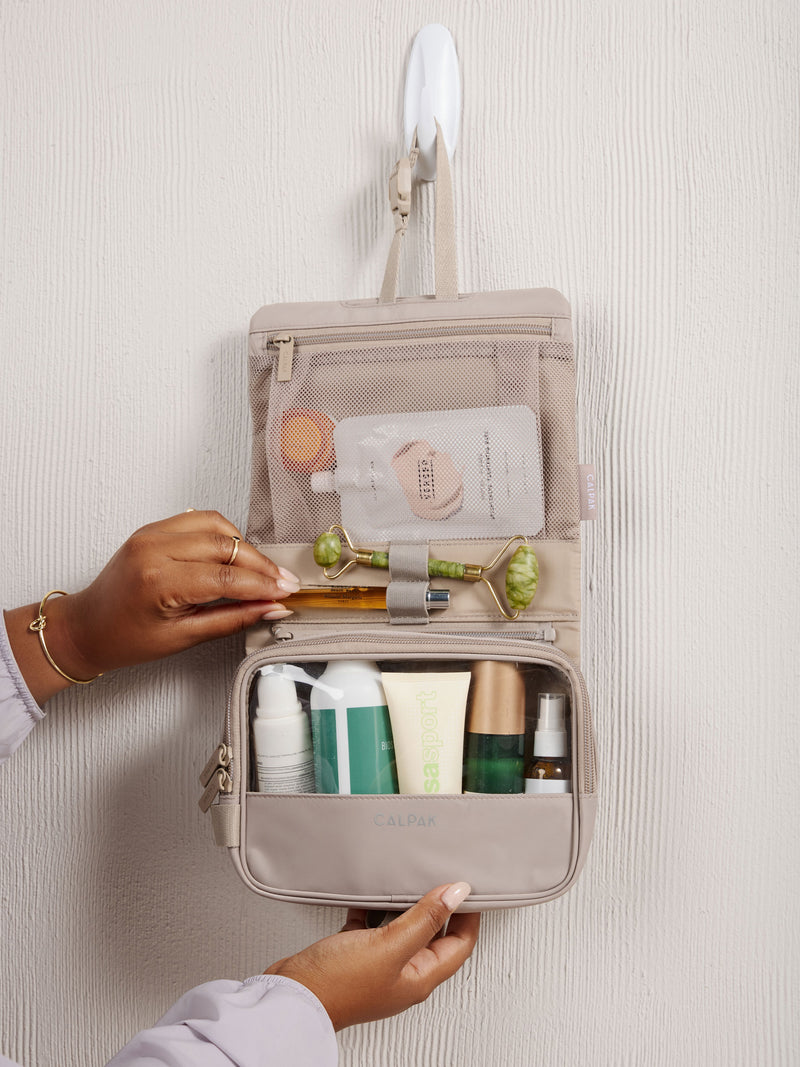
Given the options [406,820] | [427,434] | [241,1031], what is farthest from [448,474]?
[241,1031]

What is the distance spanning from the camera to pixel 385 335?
1.89 feet

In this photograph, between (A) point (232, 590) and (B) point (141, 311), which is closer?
(A) point (232, 590)

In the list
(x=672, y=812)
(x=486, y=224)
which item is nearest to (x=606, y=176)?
(x=486, y=224)

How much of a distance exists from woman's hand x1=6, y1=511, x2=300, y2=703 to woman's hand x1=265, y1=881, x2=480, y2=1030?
0.73ft

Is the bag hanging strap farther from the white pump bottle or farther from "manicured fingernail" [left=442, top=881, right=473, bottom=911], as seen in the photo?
"manicured fingernail" [left=442, top=881, right=473, bottom=911]

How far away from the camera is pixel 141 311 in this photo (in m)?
0.68

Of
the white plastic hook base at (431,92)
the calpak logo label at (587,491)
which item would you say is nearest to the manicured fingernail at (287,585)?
the calpak logo label at (587,491)

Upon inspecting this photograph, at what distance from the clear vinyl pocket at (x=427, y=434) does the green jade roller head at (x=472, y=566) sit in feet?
0.04

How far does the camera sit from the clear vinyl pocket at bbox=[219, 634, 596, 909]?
0.51 meters

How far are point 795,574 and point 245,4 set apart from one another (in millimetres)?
671

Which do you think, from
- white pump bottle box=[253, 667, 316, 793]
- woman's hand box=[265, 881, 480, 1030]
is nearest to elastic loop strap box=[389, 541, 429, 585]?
white pump bottle box=[253, 667, 316, 793]

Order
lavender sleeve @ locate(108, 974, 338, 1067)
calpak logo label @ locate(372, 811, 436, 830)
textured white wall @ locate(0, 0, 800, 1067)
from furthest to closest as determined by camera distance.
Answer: textured white wall @ locate(0, 0, 800, 1067) → calpak logo label @ locate(372, 811, 436, 830) → lavender sleeve @ locate(108, 974, 338, 1067)

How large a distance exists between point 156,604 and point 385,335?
0.26m

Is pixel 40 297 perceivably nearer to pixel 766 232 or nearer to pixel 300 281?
pixel 300 281
